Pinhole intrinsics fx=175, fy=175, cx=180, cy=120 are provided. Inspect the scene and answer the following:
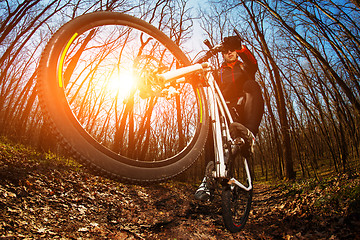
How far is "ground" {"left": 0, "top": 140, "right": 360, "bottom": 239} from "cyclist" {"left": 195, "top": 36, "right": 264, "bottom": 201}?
7.72ft

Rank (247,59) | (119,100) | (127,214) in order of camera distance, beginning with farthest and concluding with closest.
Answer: (127,214)
(247,59)
(119,100)

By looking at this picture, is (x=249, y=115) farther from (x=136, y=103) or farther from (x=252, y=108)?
(x=136, y=103)

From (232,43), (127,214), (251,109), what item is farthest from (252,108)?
(127,214)

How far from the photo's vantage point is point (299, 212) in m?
4.51

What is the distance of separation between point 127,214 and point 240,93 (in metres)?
5.21

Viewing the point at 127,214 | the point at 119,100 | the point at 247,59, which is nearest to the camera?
the point at 119,100

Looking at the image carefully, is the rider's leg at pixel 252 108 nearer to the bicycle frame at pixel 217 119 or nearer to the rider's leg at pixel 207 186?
the bicycle frame at pixel 217 119

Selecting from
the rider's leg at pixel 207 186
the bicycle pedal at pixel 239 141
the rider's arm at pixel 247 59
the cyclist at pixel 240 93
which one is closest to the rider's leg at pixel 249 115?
the cyclist at pixel 240 93

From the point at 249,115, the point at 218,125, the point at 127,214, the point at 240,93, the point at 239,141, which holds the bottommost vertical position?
the point at 127,214

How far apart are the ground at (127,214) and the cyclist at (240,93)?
2353 mm

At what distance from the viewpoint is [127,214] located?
5586 mm

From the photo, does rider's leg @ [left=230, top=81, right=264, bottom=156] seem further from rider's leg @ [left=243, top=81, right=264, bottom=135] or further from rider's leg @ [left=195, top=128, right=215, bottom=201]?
rider's leg @ [left=195, top=128, right=215, bottom=201]

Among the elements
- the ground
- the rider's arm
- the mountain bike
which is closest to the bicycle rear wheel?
the mountain bike

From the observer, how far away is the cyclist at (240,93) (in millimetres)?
2215
